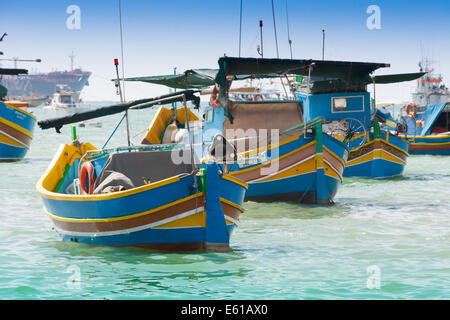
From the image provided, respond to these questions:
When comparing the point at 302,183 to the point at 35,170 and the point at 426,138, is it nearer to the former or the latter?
the point at 35,170

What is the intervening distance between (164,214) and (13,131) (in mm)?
21223

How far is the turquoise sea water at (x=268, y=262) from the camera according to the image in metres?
8.63

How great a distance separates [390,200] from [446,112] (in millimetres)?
21238

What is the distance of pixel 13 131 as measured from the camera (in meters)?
29.5

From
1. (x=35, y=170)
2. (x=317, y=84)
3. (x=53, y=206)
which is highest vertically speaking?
(x=317, y=84)

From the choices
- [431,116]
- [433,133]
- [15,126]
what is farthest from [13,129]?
[433,133]

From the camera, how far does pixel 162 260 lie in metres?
10.1

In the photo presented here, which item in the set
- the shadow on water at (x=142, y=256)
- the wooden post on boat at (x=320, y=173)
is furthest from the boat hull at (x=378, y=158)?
the shadow on water at (x=142, y=256)

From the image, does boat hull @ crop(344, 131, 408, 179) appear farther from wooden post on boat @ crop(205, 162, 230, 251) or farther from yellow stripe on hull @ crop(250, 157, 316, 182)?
wooden post on boat @ crop(205, 162, 230, 251)

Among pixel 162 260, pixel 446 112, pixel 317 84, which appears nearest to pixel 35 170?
pixel 317 84

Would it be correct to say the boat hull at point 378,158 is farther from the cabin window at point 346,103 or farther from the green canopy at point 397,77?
the cabin window at point 346,103

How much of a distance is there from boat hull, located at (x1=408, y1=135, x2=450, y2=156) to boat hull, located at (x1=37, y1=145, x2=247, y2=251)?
25406mm

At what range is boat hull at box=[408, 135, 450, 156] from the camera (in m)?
34.2
